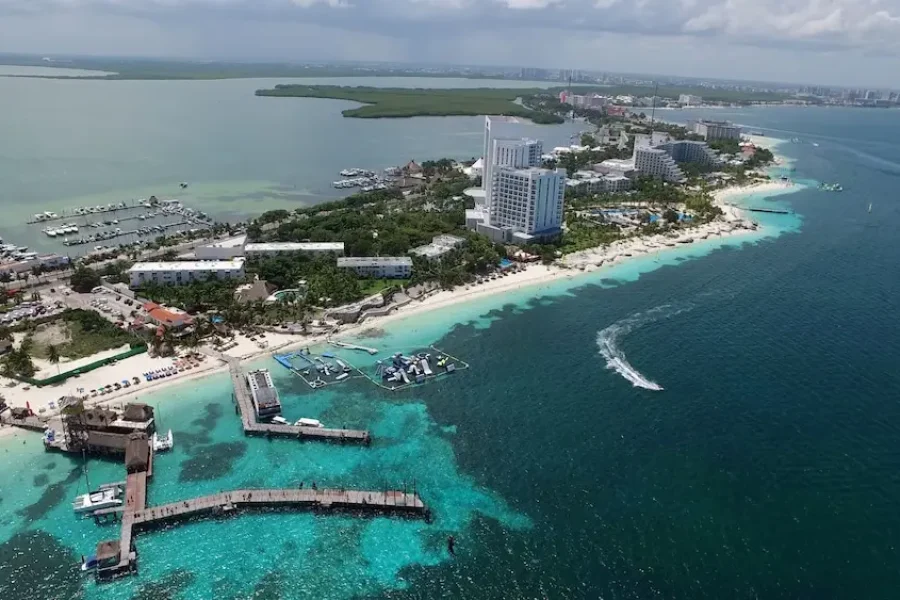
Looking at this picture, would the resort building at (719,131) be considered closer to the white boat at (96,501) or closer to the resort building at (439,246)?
the resort building at (439,246)

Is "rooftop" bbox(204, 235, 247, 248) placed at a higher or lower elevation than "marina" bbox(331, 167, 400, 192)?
lower

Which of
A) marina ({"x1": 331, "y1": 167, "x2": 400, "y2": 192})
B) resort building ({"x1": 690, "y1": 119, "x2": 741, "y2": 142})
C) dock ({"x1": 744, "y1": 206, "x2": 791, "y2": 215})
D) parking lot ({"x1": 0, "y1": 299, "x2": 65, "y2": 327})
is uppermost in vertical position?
resort building ({"x1": 690, "y1": 119, "x2": 741, "y2": 142})

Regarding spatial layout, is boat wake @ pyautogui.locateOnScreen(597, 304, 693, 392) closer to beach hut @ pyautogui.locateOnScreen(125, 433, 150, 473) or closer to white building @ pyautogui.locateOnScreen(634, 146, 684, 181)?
beach hut @ pyautogui.locateOnScreen(125, 433, 150, 473)

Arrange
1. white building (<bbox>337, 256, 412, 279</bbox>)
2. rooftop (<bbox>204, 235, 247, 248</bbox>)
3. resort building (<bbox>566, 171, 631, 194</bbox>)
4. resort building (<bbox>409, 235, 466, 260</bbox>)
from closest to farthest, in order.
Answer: white building (<bbox>337, 256, 412, 279</bbox>) < rooftop (<bbox>204, 235, 247, 248</bbox>) < resort building (<bbox>409, 235, 466, 260</bbox>) < resort building (<bbox>566, 171, 631, 194</bbox>)

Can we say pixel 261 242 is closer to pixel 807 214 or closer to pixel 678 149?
pixel 807 214

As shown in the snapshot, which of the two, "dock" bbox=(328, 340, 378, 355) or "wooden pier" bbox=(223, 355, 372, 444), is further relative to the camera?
"dock" bbox=(328, 340, 378, 355)

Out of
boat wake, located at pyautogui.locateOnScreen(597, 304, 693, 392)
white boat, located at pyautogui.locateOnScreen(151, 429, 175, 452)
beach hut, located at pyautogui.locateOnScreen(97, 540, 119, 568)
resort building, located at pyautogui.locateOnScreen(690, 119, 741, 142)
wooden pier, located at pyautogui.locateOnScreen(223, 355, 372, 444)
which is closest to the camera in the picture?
beach hut, located at pyautogui.locateOnScreen(97, 540, 119, 568)

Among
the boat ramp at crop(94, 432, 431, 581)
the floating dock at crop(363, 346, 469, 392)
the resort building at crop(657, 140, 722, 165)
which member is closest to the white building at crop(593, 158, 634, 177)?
the resort building at crop(657, 140, 722, 165)

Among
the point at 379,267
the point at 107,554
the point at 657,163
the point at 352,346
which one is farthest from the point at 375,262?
the point at 657,163
